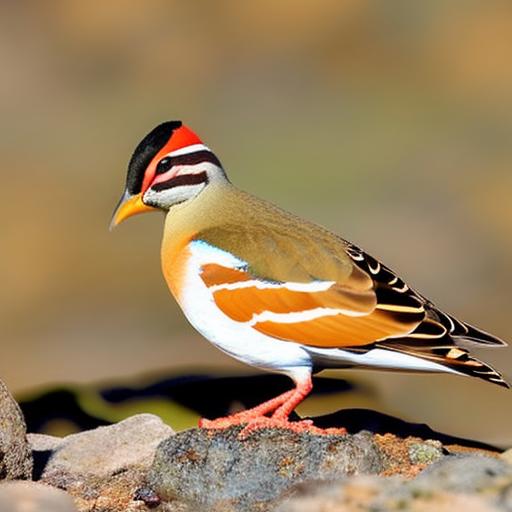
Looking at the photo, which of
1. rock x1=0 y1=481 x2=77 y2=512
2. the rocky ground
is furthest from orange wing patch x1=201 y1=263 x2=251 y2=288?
rock x1=0 y1=481 x2=77 y2=512

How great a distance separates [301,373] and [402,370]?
34 centimetres

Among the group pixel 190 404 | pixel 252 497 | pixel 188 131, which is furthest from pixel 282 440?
pixel 190 404

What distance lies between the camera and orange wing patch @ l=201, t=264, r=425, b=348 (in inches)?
193

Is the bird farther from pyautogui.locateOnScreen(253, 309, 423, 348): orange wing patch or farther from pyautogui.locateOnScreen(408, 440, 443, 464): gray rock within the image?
pyautogui.locateOnScreen(408, 440, 443, 464): gray rock

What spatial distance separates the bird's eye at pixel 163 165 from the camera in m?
5.21

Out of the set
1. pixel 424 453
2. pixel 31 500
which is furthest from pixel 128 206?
pixel 31 500

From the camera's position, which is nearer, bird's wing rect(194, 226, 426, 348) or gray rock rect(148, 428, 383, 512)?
gray rock rect(148, 428, 383, 512)

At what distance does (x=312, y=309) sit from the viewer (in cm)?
496

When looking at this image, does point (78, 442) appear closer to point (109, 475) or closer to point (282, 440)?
point (109, 475)

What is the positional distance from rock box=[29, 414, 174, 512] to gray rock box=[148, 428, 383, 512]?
0.21 m

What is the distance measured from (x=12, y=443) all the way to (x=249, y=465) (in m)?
0.77

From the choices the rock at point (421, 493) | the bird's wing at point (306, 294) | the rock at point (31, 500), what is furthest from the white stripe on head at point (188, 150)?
the rock at point (421, 493)

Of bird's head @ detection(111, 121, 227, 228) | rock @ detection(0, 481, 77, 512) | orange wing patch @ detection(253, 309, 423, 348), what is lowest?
rock @ detection(0, 481, 77, 512)

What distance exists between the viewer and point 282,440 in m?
4.79
